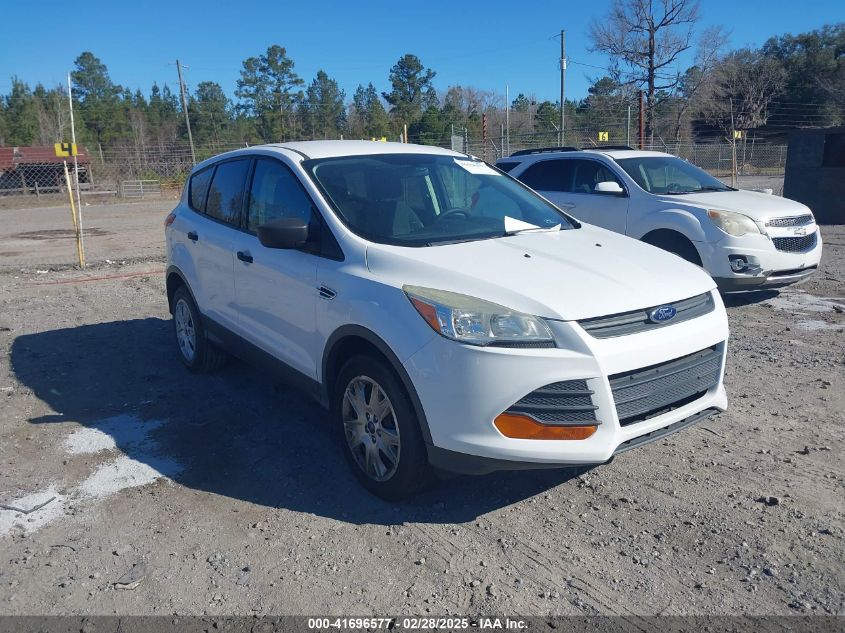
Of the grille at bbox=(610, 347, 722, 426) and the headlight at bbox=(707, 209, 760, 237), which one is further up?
the headlight at bbox=(707, 209, 760, 237)

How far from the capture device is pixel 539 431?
313 centimetres

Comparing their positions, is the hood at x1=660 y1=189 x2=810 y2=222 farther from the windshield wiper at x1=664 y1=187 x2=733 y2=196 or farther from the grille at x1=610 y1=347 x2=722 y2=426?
the grille at x1=610 y1=347 x2=722 y2=426

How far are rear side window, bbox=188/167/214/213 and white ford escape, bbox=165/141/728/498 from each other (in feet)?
2.51


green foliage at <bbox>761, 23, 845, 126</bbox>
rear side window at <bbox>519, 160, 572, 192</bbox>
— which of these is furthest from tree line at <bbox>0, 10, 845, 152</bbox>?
rear side window at <bbox>519, 160, 572, 192</bbox>

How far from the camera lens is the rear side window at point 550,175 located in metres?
9.01

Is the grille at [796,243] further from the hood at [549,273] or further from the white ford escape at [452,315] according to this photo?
the hood at [549,273]

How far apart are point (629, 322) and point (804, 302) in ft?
18.6

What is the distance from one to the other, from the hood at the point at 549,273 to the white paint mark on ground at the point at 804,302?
170 inches

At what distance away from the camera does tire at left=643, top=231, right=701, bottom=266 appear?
754 cm

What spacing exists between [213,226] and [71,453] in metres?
1.91

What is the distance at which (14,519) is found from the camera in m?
3.65

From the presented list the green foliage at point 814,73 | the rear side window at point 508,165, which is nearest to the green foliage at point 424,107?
the green foliage at point 814,73

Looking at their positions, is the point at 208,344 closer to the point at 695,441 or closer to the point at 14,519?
the point at 14,519

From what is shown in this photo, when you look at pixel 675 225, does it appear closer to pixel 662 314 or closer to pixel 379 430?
pixel 662 314
